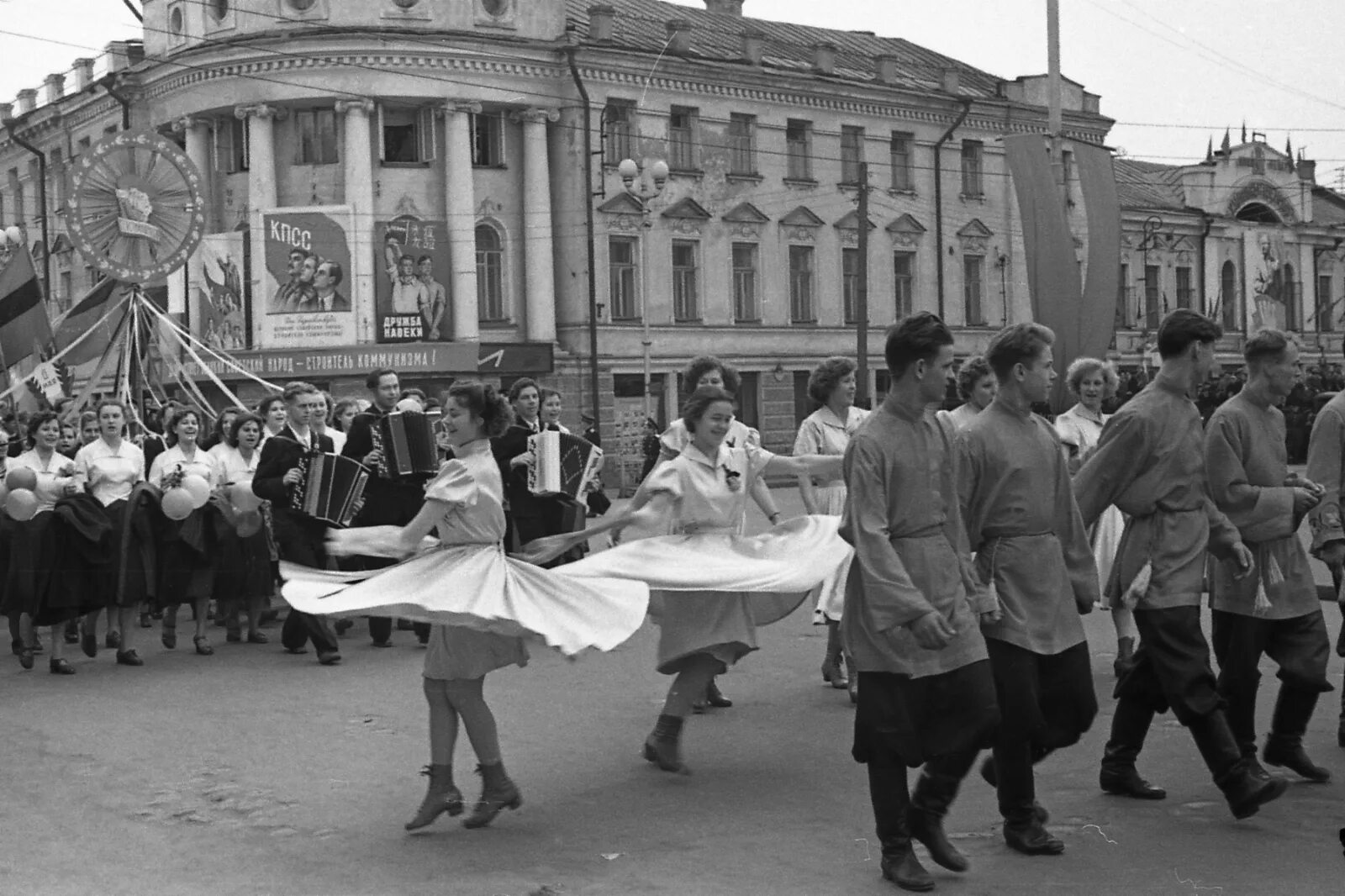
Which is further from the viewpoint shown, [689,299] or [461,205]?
[689,299]

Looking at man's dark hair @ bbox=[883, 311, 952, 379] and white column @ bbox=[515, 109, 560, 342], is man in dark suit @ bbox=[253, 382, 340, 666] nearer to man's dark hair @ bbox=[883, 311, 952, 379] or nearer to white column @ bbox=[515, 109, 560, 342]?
man's dark hair @ bbox=[883, 311, 952, 379]

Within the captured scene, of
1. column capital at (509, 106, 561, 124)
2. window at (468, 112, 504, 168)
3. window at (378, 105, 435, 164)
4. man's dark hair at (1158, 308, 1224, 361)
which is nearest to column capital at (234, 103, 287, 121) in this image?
window at (378, 105, 435, 164)

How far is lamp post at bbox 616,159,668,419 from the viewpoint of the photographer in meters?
38.0

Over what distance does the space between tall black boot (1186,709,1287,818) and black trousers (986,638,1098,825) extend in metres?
0.51

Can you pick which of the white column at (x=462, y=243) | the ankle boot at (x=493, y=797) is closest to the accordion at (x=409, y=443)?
the ankle boot at (x=493, y=797)

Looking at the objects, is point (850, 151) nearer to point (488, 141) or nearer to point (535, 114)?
point (535, 114)

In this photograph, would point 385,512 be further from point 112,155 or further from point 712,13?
point 712,13

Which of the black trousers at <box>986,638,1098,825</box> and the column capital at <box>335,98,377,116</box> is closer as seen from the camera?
the black trousers at <box>986,638,1098,825</box>

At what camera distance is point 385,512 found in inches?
538

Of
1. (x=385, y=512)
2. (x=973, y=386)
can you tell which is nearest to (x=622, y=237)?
(x=385, y=512)

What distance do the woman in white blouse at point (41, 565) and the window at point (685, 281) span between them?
33896 mm

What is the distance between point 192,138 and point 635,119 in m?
10.9

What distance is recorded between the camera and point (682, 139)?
46.8m

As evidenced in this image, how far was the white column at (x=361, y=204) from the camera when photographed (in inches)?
1678
